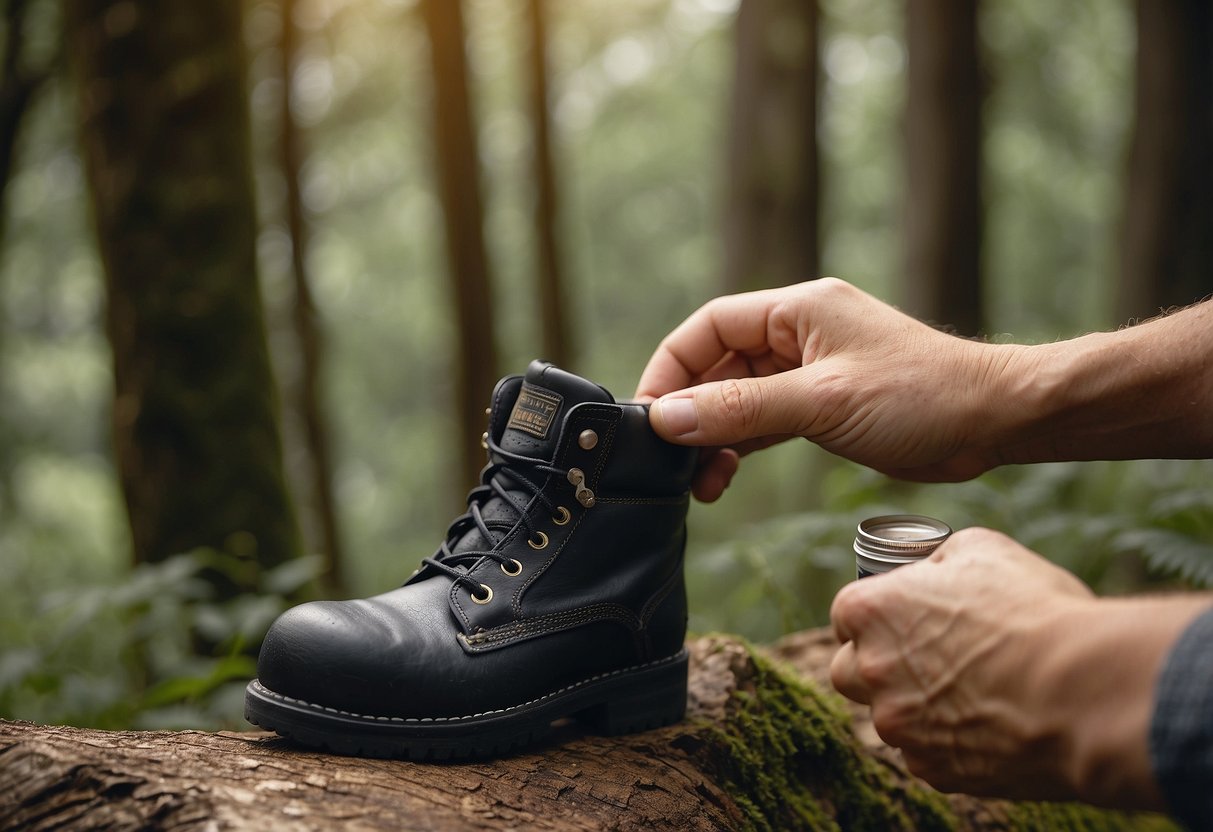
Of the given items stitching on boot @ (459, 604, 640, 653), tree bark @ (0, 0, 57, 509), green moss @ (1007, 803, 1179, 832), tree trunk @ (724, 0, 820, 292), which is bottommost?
green moss @ (1007, 803, 1179, 832)

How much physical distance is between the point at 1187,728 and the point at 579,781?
1.12 m

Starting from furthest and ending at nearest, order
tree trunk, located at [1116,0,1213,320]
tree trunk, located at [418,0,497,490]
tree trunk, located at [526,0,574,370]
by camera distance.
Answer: tree trunk, located at [526,0,574,370], tree trunk, located at [1116,0,1213,320], tree trunk, located at [418,0,497,490]

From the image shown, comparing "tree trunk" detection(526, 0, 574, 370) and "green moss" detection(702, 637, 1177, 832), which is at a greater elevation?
"tree trunk" detection(526, 0, 574, 370)

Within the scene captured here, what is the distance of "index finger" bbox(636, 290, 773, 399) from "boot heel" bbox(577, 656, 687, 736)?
0.80 m

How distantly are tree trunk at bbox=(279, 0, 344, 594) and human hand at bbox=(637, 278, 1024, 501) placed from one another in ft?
24.9

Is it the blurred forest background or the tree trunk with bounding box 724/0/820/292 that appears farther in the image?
the tree trunk with bounding box 724/0/820/292

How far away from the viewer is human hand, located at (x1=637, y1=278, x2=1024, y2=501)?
2.05 m

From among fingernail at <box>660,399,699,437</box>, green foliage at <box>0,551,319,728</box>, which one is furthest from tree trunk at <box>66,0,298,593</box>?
fingernail at <box>660,399,699,437</box>

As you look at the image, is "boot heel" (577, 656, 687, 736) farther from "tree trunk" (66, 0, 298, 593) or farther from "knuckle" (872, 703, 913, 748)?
"tree trunk" (66, 0, 298, 593)

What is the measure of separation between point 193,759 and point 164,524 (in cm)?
260

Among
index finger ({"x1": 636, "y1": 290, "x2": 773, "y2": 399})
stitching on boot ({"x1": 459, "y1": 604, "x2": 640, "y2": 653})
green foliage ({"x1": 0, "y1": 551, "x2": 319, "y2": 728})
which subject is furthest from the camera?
green foliage ({"x1": 0, "y1": 551, "x2": 319, "y2": 728})

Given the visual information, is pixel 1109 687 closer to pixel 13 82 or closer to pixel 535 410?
pixel 535 410

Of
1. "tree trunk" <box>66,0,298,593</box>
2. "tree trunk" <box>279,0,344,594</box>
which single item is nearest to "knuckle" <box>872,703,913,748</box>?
"tree trunk" <box>66,0,298,593</box>

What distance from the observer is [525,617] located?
1.89m
